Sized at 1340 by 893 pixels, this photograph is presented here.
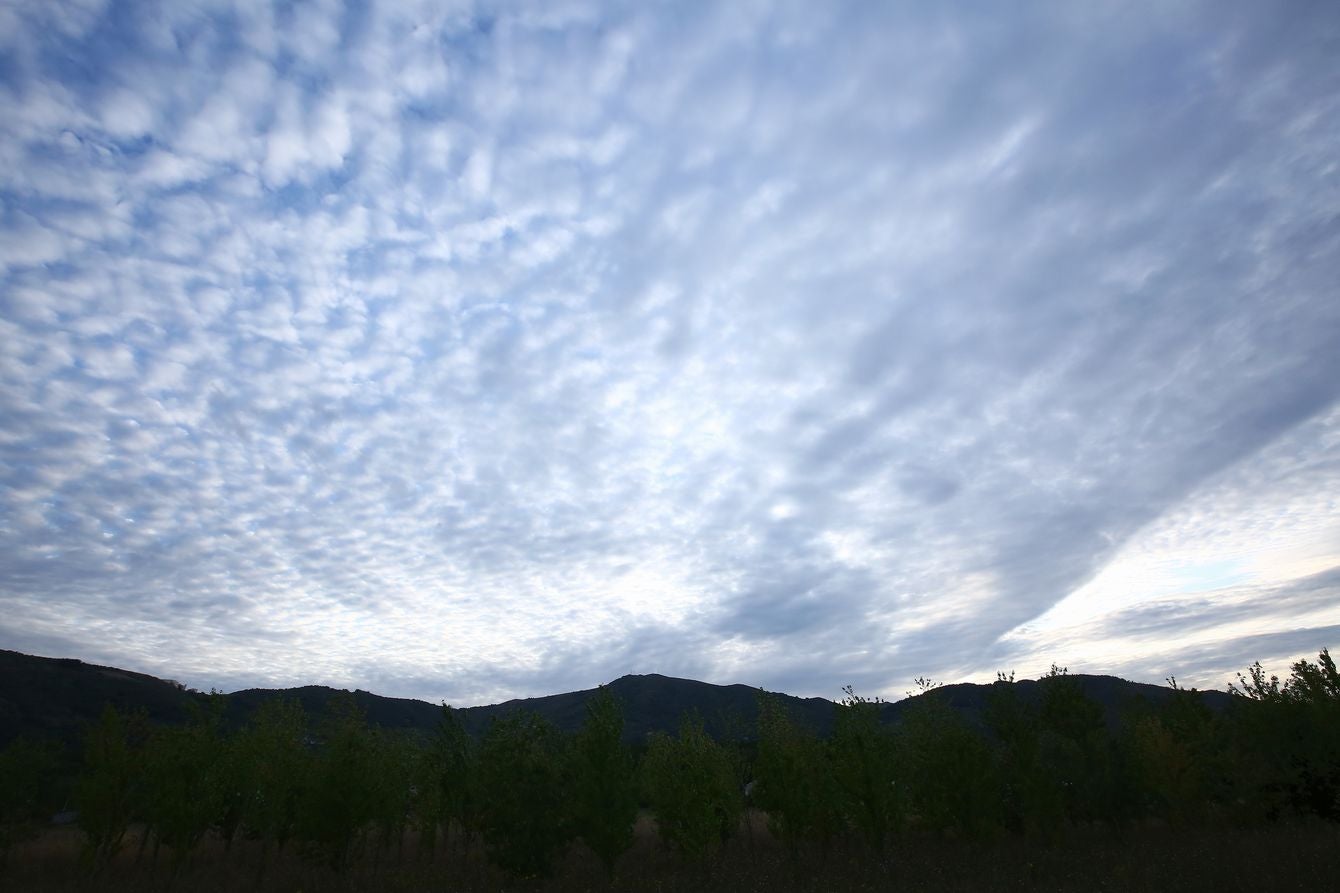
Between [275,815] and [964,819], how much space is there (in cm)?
3038

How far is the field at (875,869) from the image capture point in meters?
20.0

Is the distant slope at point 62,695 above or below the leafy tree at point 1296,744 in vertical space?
above

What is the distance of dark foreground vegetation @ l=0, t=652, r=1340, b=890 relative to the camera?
26.8 m

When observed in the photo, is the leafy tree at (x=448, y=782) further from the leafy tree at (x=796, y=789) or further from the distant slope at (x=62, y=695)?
the distant slope at (x=62, y=695)

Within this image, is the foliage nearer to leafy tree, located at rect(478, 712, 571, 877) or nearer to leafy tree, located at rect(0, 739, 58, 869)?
leafy tree, located at rect(478, 712, 571, 877)

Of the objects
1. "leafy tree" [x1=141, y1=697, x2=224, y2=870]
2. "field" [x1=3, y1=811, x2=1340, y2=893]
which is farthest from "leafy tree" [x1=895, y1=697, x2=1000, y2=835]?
"leafy tree" [x1=141, y1=697, x2=224, y2=870]

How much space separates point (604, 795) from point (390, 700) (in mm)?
146407

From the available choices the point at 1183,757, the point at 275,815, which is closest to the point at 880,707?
the point at 1183,757

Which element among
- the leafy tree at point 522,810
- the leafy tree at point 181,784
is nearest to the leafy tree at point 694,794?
the leafy tree at point 522,810

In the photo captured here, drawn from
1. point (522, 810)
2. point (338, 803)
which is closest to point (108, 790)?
point (338, 803)

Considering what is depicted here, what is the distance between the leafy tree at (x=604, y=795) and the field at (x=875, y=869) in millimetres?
1635

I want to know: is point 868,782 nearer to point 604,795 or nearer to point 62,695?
point 604,795

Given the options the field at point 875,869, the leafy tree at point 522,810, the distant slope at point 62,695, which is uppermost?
the distant slope at point 62,695

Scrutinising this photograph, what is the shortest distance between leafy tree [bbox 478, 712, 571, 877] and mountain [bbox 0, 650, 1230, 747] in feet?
16.9
